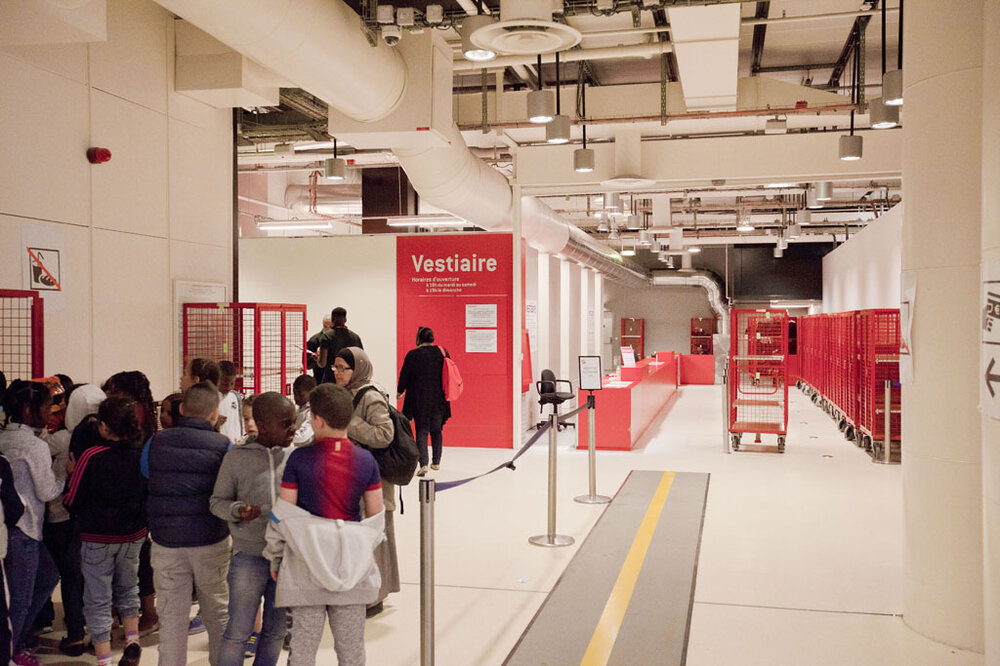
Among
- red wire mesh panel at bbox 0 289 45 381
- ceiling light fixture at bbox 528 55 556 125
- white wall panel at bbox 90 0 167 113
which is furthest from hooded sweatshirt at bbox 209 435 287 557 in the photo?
ceiling light fixture at bbox 528 55 556 125

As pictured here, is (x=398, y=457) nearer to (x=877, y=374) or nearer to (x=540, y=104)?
(x=540, y=104)

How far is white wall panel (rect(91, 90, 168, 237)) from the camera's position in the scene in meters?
5.55

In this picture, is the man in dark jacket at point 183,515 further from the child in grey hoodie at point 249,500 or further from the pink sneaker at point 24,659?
the pink sneaker at point 24,659

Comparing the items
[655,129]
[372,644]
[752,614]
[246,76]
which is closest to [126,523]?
[372,644]

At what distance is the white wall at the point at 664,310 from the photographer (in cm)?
2909

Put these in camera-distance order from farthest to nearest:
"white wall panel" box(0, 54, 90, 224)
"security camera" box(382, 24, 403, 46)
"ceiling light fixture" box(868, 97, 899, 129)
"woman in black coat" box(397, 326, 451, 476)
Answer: "woman in black coat" box(397, 326, 451, 476) < "ceiling light fixture" box(868, 97, 899, 129) < "security camera" box(382, 24, 403, 46) < "white wall panel" box(0, 54, 90, 224)

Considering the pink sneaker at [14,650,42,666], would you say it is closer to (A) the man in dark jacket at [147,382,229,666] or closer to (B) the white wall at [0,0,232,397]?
(A) the man in dark jacket at [147,382,229,666]

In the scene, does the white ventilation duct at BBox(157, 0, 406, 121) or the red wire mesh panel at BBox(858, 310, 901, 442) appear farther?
the red wire mesh panel at BBox(858, 310, 901, 442)

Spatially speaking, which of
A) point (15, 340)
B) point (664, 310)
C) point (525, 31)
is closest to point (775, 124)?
point (525, 31)

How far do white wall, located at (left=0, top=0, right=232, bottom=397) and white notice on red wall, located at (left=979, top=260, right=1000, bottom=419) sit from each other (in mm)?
4935

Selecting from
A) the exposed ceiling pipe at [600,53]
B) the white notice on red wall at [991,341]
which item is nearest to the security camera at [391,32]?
the exposed ceiling pipe at [600,53]

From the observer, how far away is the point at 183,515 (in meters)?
3.35

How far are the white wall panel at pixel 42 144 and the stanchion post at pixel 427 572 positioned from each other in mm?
3242

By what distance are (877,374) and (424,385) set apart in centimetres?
546
